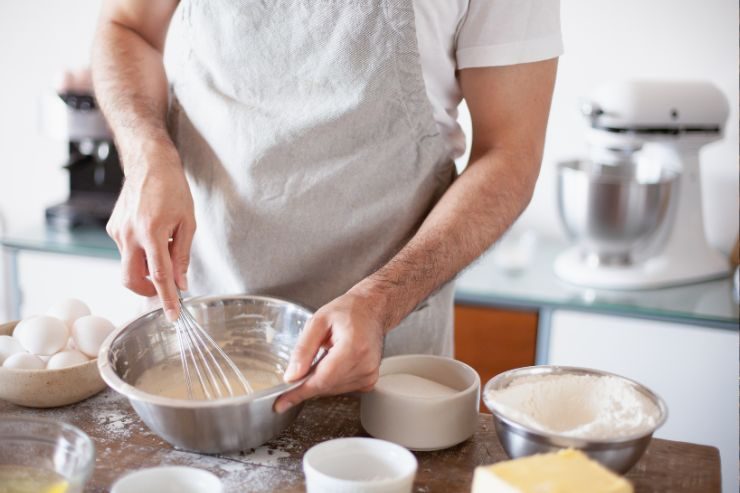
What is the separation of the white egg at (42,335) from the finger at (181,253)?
0.51 ft

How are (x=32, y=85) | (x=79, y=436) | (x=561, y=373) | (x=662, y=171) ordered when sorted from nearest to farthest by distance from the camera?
(x=79, y=436) → (x=561, y=373) → (x=662, y=171) → (x=32, y=85)

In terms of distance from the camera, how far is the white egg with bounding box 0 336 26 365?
0.97m

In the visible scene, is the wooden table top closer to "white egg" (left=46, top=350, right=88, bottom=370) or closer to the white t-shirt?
"white egg" (left=46, top=350, right=88, bottom=370)

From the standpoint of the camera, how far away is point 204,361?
0.93m

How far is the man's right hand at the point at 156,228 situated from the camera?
0.93 metres

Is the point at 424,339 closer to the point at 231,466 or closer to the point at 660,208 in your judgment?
the point at 231,466

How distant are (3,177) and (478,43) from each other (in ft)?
6.55

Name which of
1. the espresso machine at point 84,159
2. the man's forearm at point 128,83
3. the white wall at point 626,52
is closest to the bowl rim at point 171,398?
the man's forearm at point 128,83

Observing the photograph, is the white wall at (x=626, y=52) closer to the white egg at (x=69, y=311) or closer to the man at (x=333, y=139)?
the man at (x=333, y=139)

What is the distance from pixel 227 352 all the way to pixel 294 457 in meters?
0.23

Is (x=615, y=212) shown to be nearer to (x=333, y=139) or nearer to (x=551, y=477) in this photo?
(x=333, y=139)

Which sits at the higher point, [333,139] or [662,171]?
[333,139]

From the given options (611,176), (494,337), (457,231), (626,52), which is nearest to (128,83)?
(457,231)

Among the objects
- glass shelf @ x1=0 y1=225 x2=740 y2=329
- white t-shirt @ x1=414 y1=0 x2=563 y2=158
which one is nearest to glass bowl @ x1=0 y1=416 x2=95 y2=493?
white t-shirt @ x1=414 y1=0 x2=563 y2=158
